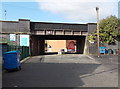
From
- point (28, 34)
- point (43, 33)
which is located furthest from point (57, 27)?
point (28, 34)

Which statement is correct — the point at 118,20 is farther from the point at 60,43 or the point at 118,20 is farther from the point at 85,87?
the point at 60,43

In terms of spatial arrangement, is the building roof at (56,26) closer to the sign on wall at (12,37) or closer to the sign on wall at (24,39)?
the sign on wall at (24,39)

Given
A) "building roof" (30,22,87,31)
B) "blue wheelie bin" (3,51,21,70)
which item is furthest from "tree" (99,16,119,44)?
→ "blue wheelie bin" (3,51,21,70)

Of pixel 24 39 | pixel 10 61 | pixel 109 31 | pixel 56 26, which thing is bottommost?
pixel 10 61

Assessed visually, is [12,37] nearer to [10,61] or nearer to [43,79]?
[10,61]

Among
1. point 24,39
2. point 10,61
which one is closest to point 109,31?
point 24,39

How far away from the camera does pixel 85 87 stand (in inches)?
319

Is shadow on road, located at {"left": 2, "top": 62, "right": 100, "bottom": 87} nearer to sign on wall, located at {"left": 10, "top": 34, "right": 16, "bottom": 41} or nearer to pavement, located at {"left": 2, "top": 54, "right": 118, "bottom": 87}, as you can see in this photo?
pavement, located at {"left": 2, "top": 54, "right": 118, "bottom": 87}

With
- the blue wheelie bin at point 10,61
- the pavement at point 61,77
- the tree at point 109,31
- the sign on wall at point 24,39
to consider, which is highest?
the tree at point 109,31

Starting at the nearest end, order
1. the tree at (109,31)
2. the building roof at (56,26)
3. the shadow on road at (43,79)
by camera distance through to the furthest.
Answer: the shadow on road at (43,79) < the building roof at (56,26) < the tree at (109,31)

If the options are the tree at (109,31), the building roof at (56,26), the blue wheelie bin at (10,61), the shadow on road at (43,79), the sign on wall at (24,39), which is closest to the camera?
the shadow on road at (43,79)

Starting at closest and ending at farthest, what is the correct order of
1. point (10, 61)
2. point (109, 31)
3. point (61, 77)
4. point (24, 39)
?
point (61, 77) → point (10, 61) → point (24, 39) → point (109, 31)

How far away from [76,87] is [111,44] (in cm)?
2944

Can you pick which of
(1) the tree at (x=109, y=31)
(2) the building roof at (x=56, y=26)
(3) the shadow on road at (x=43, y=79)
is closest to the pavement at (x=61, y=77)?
(3) the shadow on road at (x=43, y=79)
